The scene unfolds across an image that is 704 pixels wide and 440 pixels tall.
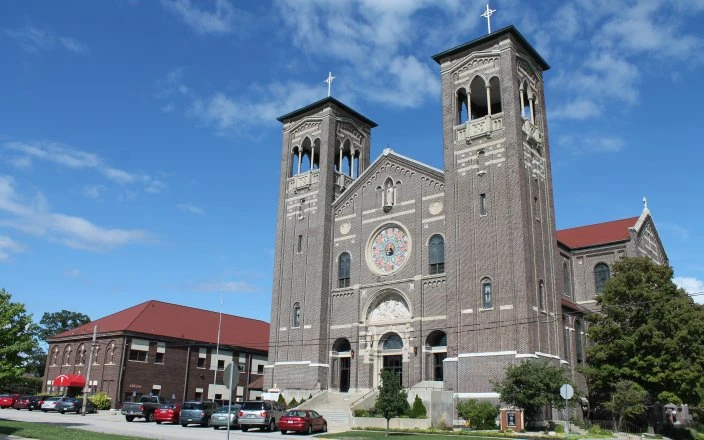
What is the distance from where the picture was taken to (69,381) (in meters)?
56.5

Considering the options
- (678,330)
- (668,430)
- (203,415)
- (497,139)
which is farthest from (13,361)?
(668,430)

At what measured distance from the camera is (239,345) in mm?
66562

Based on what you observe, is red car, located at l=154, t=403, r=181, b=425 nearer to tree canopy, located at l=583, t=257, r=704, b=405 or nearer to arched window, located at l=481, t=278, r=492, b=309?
arched window, located at l=481, t=278, r=492, b=309

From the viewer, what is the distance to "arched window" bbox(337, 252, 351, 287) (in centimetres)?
4747

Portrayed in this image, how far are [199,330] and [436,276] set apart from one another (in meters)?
31.5

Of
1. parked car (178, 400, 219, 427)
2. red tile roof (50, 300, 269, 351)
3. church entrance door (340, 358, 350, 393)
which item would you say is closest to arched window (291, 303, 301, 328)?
church entrance door (340, 358, 350, 393)

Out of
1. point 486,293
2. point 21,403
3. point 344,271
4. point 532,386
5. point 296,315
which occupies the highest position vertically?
point 344,271

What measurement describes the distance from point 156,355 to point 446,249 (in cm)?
3189

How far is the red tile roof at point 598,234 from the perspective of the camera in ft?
162

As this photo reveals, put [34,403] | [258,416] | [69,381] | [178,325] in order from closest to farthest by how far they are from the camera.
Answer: [258,416]
[34,403]
[69,381]
[178,325]

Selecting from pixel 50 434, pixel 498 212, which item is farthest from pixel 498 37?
pixel 50 434

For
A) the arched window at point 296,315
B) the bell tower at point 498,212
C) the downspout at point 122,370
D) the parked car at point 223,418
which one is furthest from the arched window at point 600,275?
the downspout at point 122,370

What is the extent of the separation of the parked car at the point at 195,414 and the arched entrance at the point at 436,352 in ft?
45.5

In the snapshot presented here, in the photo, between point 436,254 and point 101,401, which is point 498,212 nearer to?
point 436,254
